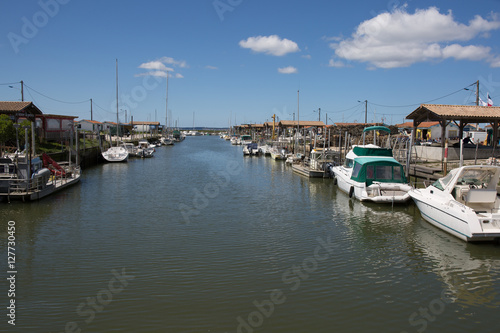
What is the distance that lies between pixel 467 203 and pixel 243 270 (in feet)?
29.2

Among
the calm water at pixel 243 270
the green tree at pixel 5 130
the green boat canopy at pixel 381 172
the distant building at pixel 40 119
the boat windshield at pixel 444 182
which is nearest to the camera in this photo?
the calm water at pixel 243 270

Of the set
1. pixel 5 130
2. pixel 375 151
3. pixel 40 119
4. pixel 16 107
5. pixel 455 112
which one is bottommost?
pixel 375 151

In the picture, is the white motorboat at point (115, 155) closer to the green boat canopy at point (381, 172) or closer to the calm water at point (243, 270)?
the calm water at point (243, 270)

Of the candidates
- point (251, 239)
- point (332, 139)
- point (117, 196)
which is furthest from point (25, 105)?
point (332, 139)

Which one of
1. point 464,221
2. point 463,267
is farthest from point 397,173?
point 463,267

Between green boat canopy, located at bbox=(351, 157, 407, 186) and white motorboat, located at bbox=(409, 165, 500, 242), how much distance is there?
472 centimetres

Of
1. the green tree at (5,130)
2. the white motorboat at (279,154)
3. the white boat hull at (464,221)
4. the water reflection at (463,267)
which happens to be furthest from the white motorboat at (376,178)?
the white motorboat at (279,154)

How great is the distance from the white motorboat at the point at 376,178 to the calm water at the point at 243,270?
73 cm

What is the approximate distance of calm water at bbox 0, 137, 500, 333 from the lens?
826 centimetres

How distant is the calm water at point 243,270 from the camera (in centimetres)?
826

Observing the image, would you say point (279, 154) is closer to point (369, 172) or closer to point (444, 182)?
point (369, 172)

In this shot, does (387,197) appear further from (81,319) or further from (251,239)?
(81,319)

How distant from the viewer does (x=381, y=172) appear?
67.9 feet

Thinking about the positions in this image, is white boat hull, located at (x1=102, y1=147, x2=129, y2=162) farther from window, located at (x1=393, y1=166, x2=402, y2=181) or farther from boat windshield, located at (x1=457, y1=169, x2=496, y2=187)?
boat windshield, located at (x1=457, y1=169, x2=496, y2=187)
